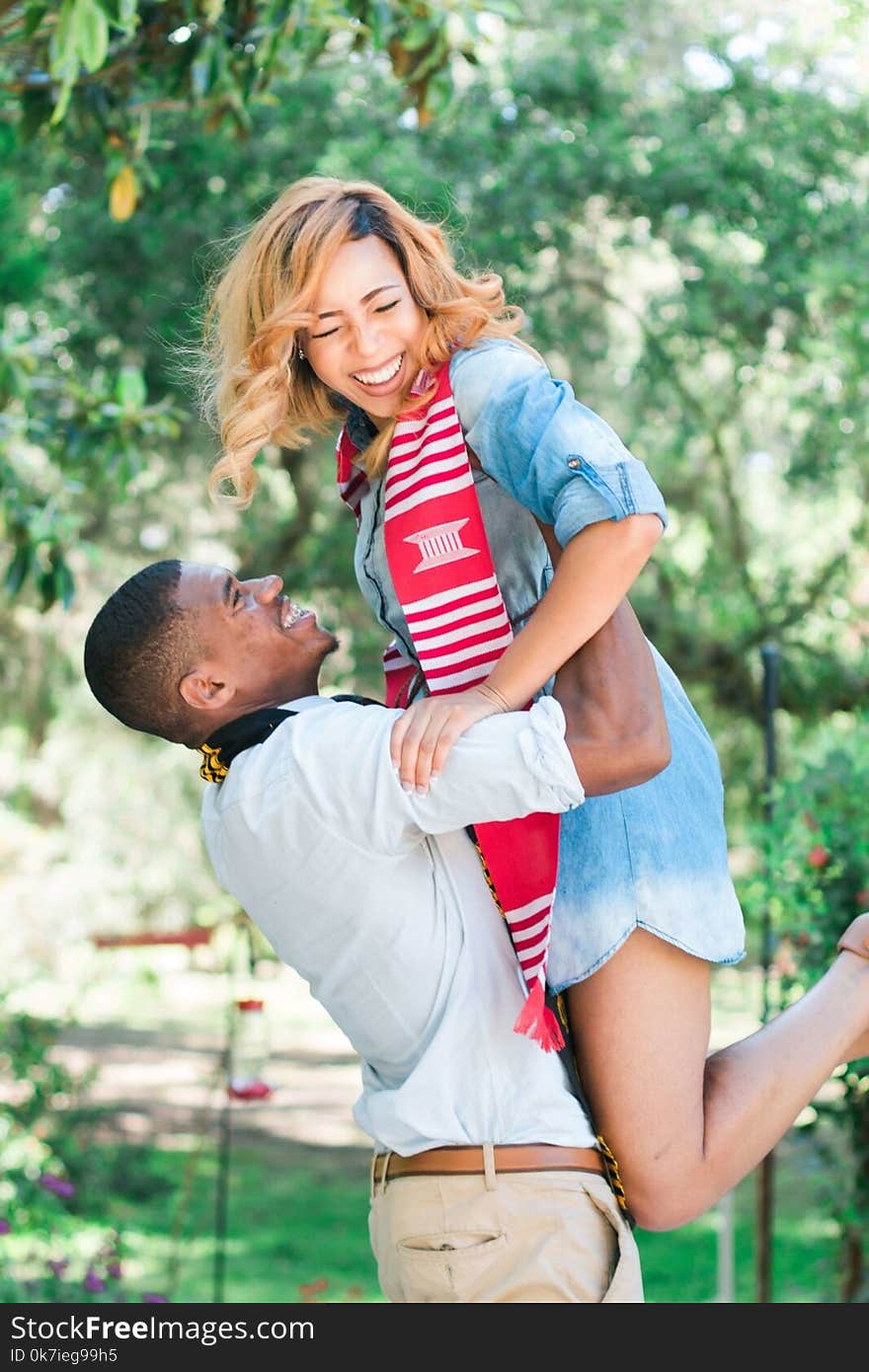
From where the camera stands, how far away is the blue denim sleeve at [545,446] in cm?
185

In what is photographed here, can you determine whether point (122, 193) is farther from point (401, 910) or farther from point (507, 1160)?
point (507, 1160)

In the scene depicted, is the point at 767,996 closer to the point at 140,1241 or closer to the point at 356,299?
the point at 356,299

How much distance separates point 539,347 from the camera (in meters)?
7.77

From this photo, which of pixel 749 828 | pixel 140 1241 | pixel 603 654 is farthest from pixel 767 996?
pixel 140 1241

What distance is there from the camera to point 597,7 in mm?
7875

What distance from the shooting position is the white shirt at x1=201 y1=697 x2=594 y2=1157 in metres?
1.85

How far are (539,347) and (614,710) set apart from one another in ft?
20.2

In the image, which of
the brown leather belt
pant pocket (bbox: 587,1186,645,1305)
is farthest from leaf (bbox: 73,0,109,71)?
pant pocket (bbox: 587,1186,645,1305)

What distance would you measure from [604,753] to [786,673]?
6.77 metres

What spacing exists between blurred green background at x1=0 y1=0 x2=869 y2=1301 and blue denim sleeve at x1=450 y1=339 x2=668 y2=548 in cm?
153

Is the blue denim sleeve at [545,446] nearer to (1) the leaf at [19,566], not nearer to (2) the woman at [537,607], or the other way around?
(2) the woman at [537,607]

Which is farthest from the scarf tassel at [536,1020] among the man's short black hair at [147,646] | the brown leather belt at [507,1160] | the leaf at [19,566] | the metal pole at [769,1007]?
the metal pole at [769,1007]

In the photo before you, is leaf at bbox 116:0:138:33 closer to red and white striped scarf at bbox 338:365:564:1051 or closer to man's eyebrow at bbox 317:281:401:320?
man's eyebrow at bbox 317:281:401:320

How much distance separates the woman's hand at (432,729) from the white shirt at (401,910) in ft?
0.04
